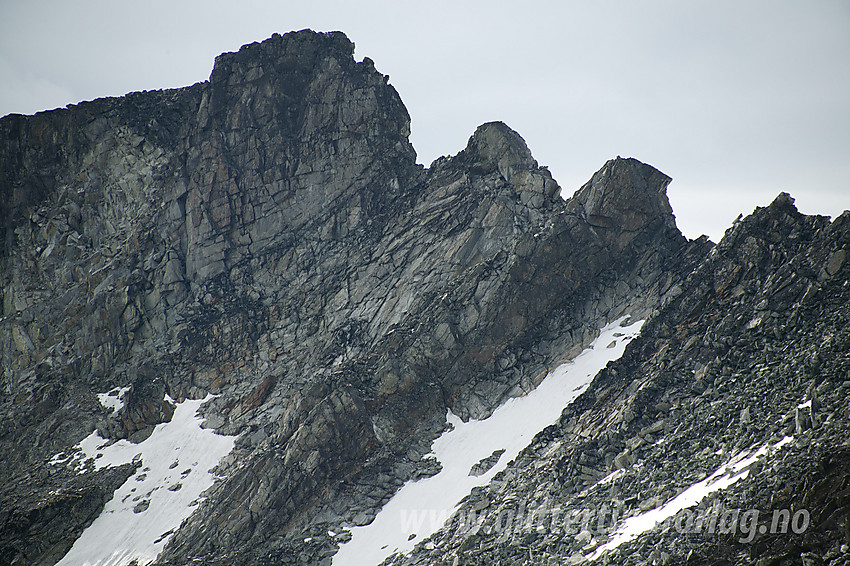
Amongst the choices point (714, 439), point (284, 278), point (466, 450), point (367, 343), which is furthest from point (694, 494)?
point (284, 278)

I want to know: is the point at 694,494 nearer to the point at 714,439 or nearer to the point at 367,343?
the point at 714,439

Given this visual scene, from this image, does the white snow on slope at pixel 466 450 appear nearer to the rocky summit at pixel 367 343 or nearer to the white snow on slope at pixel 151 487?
the rocky summit at pixel 367 343

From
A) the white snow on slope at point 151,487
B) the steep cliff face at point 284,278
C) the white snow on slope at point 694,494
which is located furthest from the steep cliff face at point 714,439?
the white snow on slope at point 151,487

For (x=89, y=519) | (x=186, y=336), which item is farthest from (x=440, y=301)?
(x=89, y=519)

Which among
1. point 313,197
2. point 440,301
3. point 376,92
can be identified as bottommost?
point 440,301

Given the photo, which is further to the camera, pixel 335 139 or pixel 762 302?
pixel 335 139

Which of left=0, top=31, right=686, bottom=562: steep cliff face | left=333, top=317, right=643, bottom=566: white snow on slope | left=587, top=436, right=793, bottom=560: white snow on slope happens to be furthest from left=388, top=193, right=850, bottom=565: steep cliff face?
left=0, top=31, right=686, bottom=562: steep cliff face

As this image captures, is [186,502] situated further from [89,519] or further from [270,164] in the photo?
[270,164]

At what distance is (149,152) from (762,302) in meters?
58.4

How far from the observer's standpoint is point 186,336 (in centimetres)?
6688

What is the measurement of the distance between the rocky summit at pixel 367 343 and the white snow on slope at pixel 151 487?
0.79 ft

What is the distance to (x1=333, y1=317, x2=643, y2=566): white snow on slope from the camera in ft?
151

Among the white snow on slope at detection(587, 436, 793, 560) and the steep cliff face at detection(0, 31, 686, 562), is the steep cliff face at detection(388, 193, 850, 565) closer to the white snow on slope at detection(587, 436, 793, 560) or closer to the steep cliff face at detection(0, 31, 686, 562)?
the white snow on slope at detection(587, 436, 793, 560)

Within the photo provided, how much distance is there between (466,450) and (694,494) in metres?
21.9
